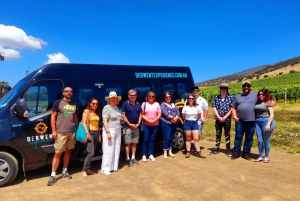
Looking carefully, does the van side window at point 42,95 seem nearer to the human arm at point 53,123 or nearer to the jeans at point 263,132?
the human arm at point 53,123

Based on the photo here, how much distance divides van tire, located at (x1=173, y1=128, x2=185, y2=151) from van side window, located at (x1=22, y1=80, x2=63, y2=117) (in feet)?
11.7

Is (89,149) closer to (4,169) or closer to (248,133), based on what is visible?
(4,169)

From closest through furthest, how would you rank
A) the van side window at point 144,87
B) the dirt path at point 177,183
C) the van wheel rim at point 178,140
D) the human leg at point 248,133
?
the dirt path at point 177,183 < the human leg at point 248,133 < the van side window at point 144,87 < the van wheel rim at point 178,140

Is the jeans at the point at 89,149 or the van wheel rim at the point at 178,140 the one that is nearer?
the jeans at the point at 89,149

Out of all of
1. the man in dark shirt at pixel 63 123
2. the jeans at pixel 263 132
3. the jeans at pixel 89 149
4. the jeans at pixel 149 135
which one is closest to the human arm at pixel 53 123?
the man in dark shirt at pixel 63 123

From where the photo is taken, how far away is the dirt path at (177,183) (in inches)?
153

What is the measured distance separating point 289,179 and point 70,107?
450 cm

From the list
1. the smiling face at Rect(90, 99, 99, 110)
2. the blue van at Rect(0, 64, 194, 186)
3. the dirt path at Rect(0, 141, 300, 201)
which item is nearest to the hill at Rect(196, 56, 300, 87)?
the dirt path at Rect(0, 141, 300, 201)

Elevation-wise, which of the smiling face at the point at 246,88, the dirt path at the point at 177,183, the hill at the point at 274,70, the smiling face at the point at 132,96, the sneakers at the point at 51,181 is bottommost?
the dirt path at the point at 177,183

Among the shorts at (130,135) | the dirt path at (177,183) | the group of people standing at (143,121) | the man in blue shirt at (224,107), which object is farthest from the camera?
the man in blue shirt at (224,107)

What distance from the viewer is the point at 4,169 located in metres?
4.25

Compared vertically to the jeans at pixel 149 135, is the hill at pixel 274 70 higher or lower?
higher

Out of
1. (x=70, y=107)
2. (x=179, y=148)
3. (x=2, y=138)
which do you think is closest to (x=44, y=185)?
(x=2, y=138)

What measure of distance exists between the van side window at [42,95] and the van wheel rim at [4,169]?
961mm
